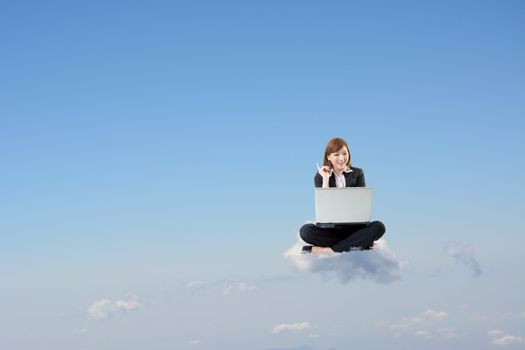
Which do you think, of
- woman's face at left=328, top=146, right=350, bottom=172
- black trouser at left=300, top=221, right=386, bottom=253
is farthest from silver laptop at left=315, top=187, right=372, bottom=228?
woman's face at left=328, top=146, right=350, bottom=172

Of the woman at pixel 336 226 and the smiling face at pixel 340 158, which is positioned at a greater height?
the smiling face at pixel 340 158

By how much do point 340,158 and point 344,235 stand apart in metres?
1.43

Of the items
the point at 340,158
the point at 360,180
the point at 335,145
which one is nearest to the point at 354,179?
the point at 360,180

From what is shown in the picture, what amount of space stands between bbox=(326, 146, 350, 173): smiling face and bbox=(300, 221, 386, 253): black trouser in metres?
1.21

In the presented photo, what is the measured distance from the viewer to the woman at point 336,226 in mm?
13580

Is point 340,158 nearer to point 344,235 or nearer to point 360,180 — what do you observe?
point 360,180

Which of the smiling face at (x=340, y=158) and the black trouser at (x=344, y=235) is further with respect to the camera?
the smiling face at (x=340, y=158)

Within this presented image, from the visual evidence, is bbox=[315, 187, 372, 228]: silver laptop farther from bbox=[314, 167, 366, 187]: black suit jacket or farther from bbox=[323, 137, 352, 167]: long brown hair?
bbox=[323, 137, 352, 167]: long brown hair

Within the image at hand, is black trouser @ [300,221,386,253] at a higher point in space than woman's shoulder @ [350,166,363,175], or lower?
lower

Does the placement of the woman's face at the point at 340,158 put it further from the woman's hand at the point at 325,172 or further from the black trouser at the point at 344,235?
the black trouser at the point at 344,235

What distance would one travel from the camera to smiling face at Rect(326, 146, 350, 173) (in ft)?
45.8

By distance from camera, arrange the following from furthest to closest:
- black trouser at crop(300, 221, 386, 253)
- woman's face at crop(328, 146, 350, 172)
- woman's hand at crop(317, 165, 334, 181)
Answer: woman's hand at crop(317, 165, 334, 181) < woman's face at crop(328, 146, 350, 172) < black trouser at crop(300, 221, 386, 253)

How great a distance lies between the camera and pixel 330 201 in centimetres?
1322

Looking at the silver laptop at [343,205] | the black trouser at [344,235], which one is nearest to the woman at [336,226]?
the black trouser at [344,235]
